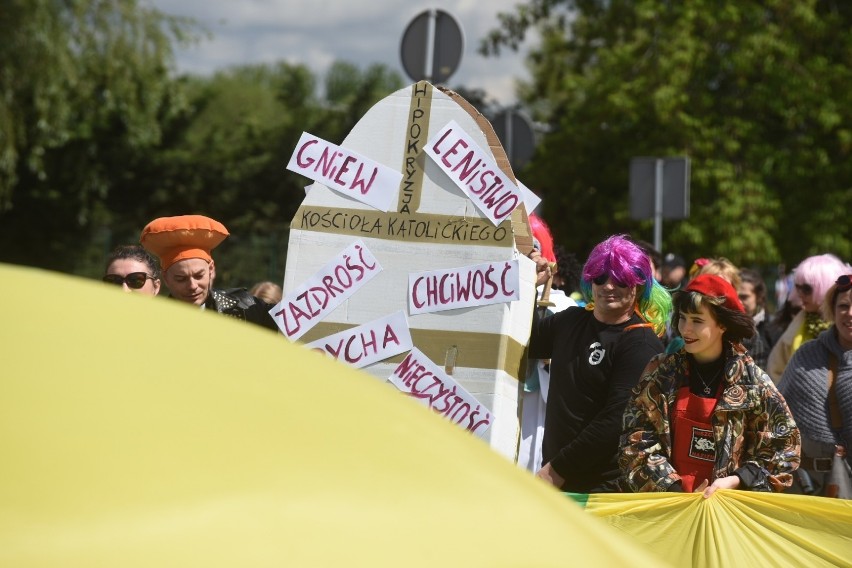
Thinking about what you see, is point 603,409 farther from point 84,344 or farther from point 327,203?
point 84,344

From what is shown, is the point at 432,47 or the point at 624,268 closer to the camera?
the point at 624,268

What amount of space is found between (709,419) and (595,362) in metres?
0.53

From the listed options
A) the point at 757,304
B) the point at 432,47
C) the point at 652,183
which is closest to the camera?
the point at 757,304

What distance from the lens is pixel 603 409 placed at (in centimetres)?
452

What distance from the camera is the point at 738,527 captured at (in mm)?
3924

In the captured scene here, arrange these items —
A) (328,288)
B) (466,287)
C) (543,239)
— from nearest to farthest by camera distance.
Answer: (466,287)
(328,288)
(543,239)

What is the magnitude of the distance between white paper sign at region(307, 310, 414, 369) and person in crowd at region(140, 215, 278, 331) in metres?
0.58

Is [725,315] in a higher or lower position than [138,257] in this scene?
A: lower

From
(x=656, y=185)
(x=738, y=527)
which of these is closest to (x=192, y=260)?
(x=738, y=527)

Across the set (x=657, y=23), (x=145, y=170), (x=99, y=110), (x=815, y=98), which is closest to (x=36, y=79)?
(x=99, y=110)

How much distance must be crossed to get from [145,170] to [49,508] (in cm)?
3415

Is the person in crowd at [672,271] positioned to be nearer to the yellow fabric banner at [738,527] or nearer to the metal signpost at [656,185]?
the metal signpost at [656,185]

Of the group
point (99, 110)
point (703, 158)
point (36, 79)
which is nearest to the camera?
point (36, 79)

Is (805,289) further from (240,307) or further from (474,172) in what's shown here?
(240,307)
